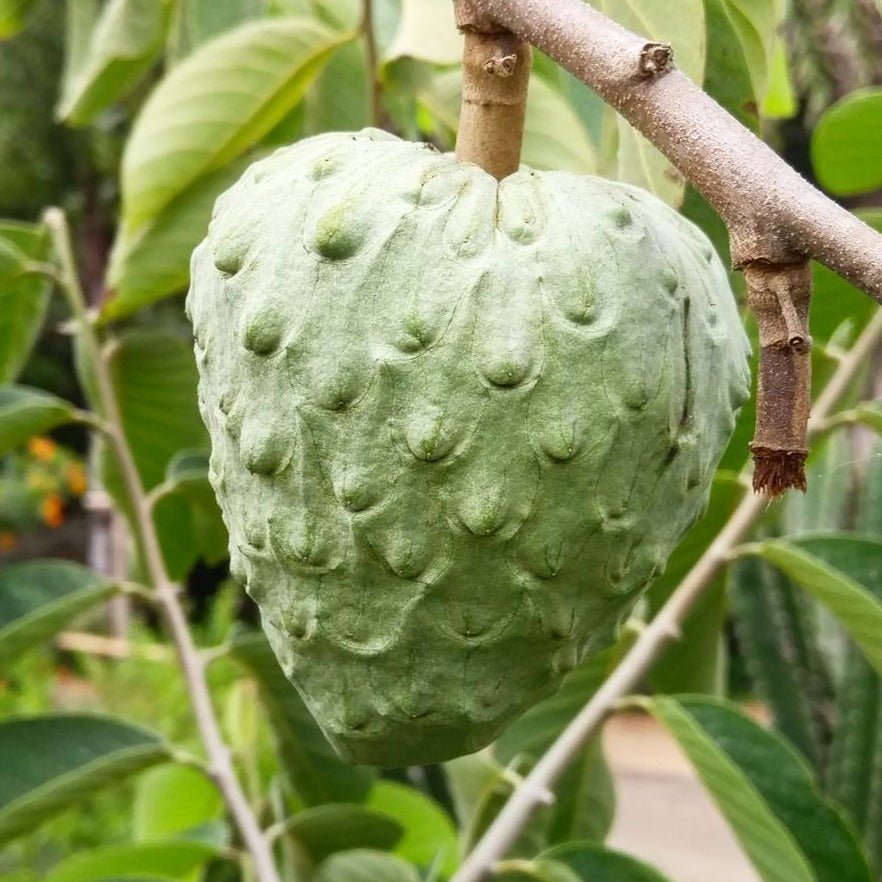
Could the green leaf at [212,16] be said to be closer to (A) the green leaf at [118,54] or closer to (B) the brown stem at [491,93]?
(A) the green leaf at [118,54]

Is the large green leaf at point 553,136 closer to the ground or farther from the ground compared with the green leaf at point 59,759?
farther from the ground

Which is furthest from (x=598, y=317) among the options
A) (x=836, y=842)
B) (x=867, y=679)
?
(x=867, y=679)

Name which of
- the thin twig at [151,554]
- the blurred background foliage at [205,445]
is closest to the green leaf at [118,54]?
the blurred background foliage at [205,445]

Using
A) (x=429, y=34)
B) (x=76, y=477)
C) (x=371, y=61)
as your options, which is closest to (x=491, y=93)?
(x=429, y=34)

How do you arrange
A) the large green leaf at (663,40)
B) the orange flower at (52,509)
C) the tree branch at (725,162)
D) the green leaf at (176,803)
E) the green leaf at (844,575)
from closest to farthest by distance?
1. the tree branch at (725,162)
2. the large green leaf at (663,40)
3. the green leaf at (844,575)
4. the green leaf at (176,803)
5. the orange flower at (52,509)

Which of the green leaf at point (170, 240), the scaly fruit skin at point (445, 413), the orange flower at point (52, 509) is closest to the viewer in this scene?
the scaly fruit skin at point (445, 413)

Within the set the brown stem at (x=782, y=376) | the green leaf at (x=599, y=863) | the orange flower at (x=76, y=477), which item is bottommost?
the orange flower at (x=76, y=477)

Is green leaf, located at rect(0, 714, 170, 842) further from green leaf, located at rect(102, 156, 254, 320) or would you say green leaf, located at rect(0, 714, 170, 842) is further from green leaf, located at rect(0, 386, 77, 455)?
green leaf, located at rect(102, 156, 254, 320)

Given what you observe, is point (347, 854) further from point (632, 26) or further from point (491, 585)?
point (632, 26)

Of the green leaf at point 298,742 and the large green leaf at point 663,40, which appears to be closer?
the large green leaf at point 663,40
